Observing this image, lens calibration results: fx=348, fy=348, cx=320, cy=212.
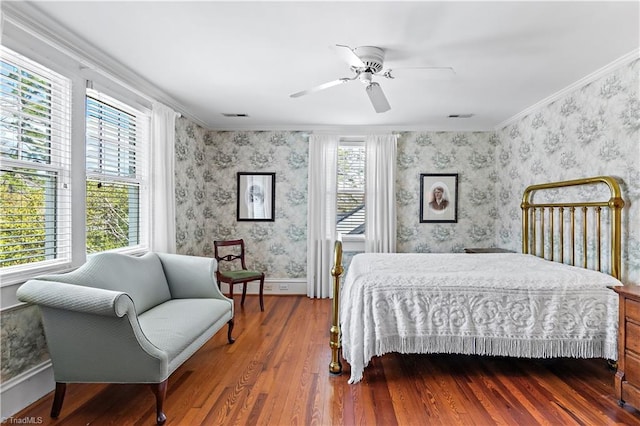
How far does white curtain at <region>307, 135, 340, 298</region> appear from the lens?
15.6 feet

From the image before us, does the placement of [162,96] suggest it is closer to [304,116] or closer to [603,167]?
[304,116]

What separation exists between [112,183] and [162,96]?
1.04 m

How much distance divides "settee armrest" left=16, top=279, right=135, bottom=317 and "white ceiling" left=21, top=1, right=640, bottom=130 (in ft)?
5.21

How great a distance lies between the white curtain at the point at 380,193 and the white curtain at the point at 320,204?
48 centimetres

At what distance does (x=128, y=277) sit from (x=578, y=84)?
4107mm

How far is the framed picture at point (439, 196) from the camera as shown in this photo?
15.8 feet

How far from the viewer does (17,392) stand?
2041 mm

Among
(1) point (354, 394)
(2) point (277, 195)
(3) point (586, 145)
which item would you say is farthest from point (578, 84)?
(2) point (277, 195)

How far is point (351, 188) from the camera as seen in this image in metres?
4.87

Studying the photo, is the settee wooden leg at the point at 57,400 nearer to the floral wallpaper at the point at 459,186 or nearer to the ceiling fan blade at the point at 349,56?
the ceiling fan blade at the point at 349,56

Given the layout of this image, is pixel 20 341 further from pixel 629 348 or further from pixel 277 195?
pixel 629 348

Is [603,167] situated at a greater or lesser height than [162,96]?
lesser

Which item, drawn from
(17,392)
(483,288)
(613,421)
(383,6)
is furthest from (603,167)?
(17,392)

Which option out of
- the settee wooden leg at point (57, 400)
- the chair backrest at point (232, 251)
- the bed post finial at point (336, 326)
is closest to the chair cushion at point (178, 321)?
the settee wooden leg at point (57, 400)
